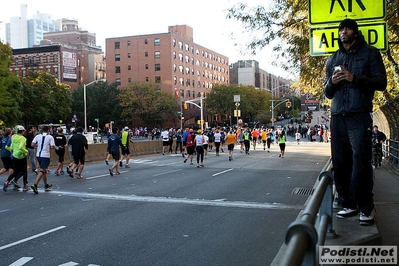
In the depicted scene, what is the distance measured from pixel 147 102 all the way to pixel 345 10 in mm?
73082

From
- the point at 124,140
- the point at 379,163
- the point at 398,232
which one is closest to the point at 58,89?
the point at 124,140

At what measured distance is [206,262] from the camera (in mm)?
5801

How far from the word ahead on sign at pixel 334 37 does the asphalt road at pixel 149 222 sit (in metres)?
3.14

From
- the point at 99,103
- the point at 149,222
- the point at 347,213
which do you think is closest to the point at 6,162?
the point at 149,222

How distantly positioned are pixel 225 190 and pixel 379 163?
1005cm

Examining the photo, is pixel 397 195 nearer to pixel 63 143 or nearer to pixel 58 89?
pixel 63 143

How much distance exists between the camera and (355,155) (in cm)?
443

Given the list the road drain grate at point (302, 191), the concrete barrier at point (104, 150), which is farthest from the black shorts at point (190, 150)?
the road drain grate at point (302, 191)

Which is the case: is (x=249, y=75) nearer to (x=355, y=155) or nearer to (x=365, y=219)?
(x=355, y=155)

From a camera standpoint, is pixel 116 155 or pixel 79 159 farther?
pixel 116 155

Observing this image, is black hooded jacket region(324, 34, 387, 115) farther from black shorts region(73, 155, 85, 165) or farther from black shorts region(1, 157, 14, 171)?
black shorts region(73, 155, 85, 165)

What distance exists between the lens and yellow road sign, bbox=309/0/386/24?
6.25 meters

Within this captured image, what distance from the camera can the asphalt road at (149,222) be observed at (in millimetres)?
6141

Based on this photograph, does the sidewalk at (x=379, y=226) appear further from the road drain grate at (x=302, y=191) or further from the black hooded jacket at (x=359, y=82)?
the road drain grate at (x=302, y=191)
